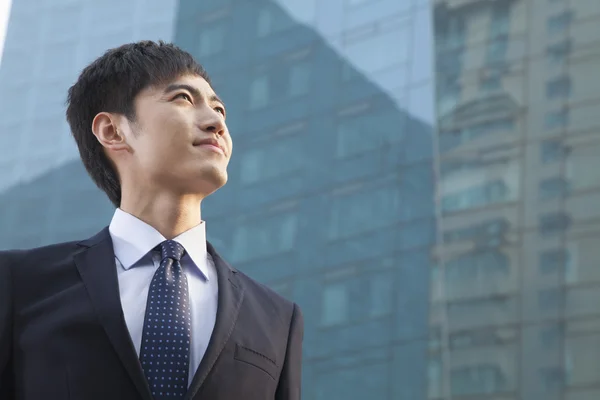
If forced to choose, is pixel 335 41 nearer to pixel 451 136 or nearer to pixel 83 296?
pixel 451 136

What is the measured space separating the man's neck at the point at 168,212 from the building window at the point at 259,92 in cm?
2015

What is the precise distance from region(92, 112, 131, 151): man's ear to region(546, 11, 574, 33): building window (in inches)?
690

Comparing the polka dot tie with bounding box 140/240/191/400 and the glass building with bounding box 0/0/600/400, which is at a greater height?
the glass building with bounding box 0/0/600/400

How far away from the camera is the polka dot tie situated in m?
1.85

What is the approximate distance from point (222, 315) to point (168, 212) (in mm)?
270

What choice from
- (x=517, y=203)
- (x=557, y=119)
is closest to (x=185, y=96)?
(x=517, y=203)

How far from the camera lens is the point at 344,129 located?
68.5 feet

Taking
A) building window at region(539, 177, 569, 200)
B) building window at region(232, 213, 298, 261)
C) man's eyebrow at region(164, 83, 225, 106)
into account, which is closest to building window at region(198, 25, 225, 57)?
building window at region(232, 213, 298, 261)

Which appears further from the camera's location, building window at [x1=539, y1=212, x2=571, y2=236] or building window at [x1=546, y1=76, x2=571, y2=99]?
building window at [x1=546, y1=76, x2=571, y2=99]

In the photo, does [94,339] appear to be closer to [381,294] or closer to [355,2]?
[381,294]

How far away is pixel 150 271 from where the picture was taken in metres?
2.05

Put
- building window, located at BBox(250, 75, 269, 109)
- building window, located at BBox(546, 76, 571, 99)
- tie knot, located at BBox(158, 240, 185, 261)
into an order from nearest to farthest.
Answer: tie knot, located at BBox(158, 240, 185, 261) < building window, located at BBox(546, 76, 571, 99) < building window, located at BBox(250, 75, 269, 109)

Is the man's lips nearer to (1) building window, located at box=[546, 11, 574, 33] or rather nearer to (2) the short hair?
(2) the short hair

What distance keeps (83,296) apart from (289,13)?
2097 centimetres
